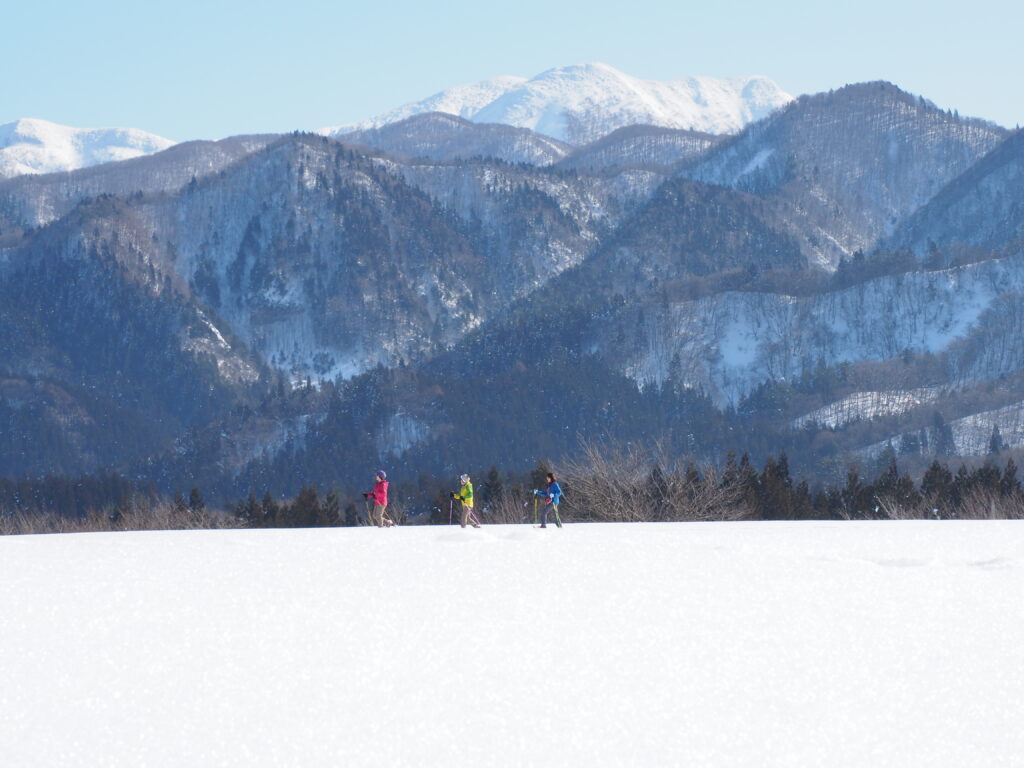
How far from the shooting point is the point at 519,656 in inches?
1044

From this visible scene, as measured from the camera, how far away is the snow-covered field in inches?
862

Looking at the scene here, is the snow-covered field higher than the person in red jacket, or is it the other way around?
the person in red jacket

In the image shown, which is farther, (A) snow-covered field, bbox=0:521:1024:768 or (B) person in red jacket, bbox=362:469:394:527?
(B) person in red jacket, bbox=362:469:394:527

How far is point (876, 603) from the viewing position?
30672 mm

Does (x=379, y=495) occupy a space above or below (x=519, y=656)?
above

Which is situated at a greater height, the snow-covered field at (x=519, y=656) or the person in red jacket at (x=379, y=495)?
the person in red jacket at (x=379, y=495)

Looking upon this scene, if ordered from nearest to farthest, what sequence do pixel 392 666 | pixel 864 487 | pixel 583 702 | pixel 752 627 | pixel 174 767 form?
pixel 174 767 → pixel 583 702 → pixel 392 666 → pixel 752 627 → pixel 864 487

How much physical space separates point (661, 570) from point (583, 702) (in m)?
11.3

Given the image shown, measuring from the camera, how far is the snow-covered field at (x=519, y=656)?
71.8 feet

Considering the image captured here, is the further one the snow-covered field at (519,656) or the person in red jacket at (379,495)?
the person in red jacket at (379,495)

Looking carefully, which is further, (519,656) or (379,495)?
(379,495)

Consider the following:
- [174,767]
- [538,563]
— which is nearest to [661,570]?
[538,563]

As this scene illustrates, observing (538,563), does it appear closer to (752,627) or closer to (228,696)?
(752,627)

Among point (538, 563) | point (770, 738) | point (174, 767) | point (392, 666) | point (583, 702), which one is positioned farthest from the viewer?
point (538, 563)
